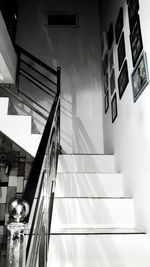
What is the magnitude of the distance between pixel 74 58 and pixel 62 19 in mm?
914

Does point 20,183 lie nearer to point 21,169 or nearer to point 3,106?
point 21,169

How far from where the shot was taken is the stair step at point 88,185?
220 cm

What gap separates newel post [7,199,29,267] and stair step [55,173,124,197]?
5.11 feet

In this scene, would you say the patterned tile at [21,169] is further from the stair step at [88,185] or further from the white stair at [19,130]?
the stair step at [88,185]

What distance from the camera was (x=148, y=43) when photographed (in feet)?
5.68

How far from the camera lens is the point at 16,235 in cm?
62

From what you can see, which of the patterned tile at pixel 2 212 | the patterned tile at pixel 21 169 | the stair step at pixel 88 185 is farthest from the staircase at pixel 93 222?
the patterned tile at pixel 2 212

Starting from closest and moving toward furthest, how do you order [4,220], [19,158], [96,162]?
[96,162] < [4,220] < [19,158]

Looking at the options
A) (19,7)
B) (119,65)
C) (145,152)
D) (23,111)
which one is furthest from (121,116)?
(19,7)

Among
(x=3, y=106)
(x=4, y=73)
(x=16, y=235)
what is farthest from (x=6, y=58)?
(x=16, y=235)

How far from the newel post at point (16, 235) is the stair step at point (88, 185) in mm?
1557

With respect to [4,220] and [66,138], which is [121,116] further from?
[4,220]

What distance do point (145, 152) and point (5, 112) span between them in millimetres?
1885

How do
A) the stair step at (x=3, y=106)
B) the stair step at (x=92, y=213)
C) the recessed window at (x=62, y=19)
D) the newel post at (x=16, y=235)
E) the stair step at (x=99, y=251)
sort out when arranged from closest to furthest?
the newel post at (x=16, y=235) → the stair step at (x=99, y=251) → the stair step at (x=92, y=213) → the stair step at (x=3, y=106) → the recessed window at (x=62, y=19)
